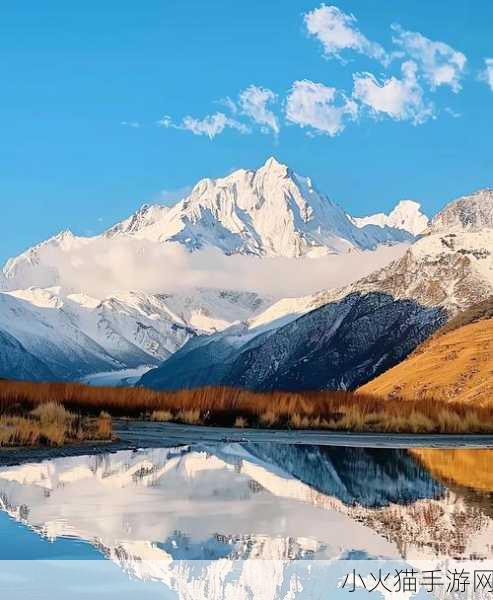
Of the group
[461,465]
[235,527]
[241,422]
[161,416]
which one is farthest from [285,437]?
[235,527]

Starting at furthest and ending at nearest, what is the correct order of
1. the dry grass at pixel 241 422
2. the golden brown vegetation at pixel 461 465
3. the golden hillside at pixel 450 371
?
the golden hillside at pixel 450 371 < the dry grass at pixel 241 422 < the golden brown vegetation at pixel 461 465

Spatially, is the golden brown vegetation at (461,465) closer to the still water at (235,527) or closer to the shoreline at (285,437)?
the still water at (235,527)

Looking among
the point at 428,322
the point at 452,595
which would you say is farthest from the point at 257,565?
the point at 428,322

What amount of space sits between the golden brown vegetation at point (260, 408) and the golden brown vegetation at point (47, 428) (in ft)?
7.96

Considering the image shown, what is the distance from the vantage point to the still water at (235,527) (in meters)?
11.9

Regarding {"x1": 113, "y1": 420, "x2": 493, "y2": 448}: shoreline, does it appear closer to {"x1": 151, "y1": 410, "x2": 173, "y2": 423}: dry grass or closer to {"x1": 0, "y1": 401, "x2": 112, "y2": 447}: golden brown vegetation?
{"x1": 0, "y1": 401, "x2": 112, "y2": 447}: golden brown vegetation

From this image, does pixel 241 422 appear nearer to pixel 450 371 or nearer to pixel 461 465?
pixel 461 465

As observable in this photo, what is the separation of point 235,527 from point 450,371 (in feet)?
243

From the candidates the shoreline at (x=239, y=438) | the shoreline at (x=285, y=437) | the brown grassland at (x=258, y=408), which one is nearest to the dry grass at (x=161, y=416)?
the brown grassland at (x=258, y=408)

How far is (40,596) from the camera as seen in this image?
36.8 feet

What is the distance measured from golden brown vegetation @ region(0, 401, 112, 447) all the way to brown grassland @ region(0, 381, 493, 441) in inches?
77.1

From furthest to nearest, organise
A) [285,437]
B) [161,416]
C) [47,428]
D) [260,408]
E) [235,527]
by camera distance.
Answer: [260,408] < [161,416] < [285,437] < [47,428] < [235,527]

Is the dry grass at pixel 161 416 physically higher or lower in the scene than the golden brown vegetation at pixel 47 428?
higher

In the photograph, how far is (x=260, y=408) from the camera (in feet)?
144
